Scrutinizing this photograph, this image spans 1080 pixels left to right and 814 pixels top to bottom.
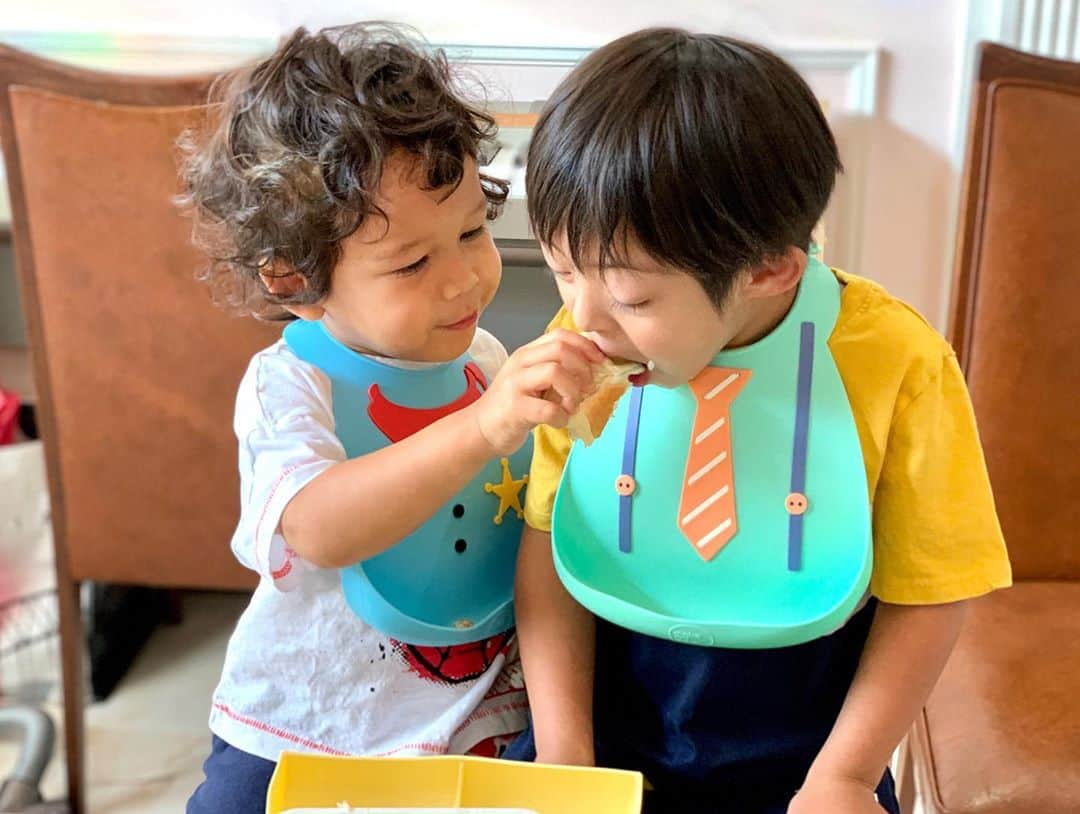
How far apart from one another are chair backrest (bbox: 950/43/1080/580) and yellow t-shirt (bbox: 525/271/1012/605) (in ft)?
1.53

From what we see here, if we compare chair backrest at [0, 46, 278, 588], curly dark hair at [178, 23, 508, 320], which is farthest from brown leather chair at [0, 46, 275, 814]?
curly dark hair at [178, 23, 508, 320]

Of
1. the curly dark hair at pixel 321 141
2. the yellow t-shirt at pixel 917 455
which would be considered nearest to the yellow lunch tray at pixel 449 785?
the yellow t-shirt at pixel 917 455

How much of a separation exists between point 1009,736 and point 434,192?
2.30 ft

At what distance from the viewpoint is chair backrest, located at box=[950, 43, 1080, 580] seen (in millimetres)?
1199

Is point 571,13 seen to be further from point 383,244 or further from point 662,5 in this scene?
point 383,244

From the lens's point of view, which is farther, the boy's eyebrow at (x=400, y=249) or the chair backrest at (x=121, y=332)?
the chair backrest at (x=121, y=332)

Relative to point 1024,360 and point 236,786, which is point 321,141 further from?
point 1024,360

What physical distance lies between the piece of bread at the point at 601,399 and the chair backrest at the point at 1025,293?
0.60 m

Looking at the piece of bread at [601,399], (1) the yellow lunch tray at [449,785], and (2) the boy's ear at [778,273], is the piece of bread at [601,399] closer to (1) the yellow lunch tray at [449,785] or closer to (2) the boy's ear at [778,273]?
(2) the boy's ear at [778,273]

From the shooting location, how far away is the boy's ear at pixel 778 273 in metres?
0.75

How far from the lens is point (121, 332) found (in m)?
1.33

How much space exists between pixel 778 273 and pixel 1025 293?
0.59 meters

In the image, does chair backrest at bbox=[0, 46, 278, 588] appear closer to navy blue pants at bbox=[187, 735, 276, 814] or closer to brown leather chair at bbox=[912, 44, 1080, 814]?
navy blue pants at bbox=[187, 735, 276, 814]

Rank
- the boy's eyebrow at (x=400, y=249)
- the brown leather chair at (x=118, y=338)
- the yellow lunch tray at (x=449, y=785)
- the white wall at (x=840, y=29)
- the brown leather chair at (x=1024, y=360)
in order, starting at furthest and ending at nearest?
the white wall at (x=840, y=29)
the brown leather chair at (x=118, y=338)
the brown leather chair at (x=1024, y=360)
the boy's eyebrow at (x=400, y=249)
the yellow lunch tray at (x=449, y=785)
